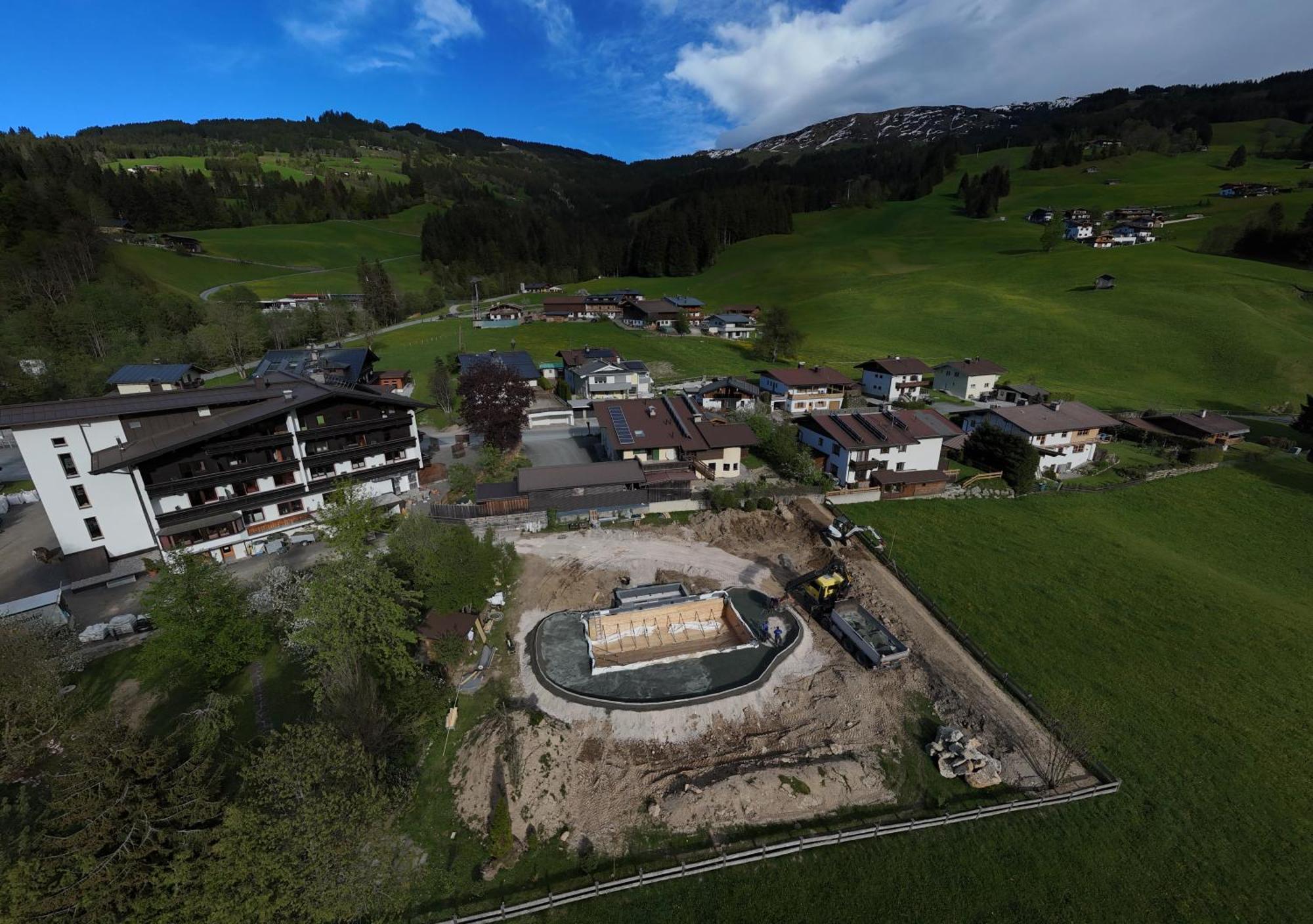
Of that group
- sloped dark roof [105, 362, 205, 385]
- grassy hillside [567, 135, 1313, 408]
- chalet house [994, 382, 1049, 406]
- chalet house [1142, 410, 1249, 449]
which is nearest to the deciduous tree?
sloped dark roof [105, 362, 205, 385]

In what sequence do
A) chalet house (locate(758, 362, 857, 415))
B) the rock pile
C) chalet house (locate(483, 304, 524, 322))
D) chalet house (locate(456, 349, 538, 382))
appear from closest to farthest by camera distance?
the rock pile
chalet house (locate(758, 362, 857, 415))
chalet house (locate(456, 349, 538, 382))
chalet house (locate(483, 304, 524, 322))

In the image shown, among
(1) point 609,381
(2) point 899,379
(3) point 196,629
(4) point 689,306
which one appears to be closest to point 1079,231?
(4) point 689,306

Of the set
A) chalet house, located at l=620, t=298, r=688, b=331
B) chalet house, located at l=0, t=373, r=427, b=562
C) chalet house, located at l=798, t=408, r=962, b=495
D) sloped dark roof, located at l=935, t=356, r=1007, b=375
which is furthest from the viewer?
chalet house, located at l=620, t=298, r=688, b=331

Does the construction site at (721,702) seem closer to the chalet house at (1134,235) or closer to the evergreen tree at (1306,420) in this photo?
the evergreen tree at (1306,420)

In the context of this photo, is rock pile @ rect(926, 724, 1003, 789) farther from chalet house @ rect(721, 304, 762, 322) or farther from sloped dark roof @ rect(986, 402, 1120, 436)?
chalet house @ rect(721, 304, 762, 322)

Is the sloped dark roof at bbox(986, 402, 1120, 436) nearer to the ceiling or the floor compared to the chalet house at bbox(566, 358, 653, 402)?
nearer to the floor

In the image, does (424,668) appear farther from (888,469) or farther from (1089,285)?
(1089,285)

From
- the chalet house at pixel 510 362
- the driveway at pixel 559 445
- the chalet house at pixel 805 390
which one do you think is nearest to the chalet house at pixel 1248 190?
the chalet house at pixel 805 390

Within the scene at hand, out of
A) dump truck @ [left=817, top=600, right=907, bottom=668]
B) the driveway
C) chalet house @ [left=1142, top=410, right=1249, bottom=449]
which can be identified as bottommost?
chalet house @ [left=1142, top=410, right=1249, bottom=449]
